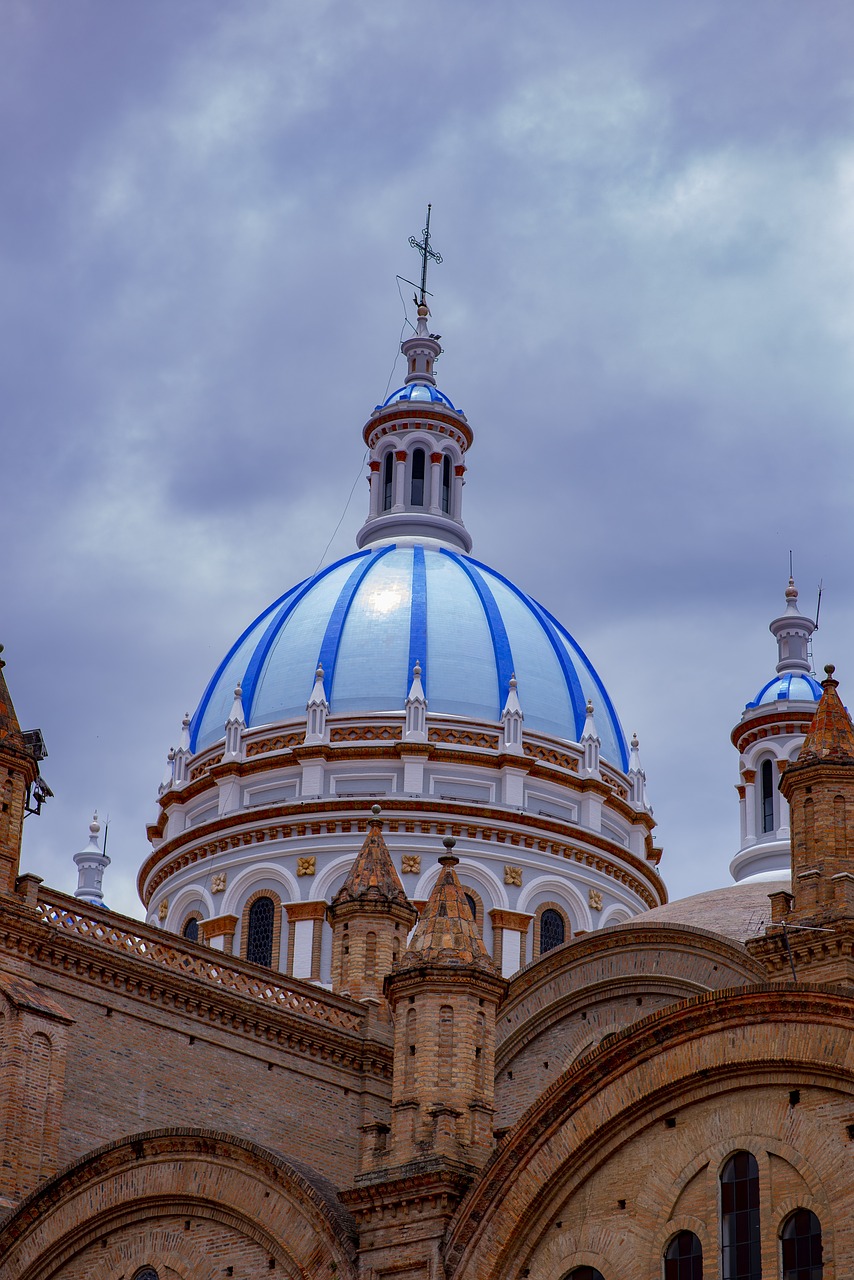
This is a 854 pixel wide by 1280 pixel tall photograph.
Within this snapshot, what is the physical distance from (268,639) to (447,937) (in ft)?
Result: 100

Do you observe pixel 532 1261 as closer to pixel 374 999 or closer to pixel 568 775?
pixel 374 999

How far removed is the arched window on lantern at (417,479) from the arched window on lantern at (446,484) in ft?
2.28

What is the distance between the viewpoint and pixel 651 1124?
81.7ft

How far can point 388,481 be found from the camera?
62750 mm

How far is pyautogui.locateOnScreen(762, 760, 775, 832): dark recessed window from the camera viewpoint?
48.5 meters

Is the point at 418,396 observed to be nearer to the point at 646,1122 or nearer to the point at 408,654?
the point at 408,654

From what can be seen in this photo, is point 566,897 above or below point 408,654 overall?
below

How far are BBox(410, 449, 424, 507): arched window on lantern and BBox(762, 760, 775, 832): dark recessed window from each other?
1662cm

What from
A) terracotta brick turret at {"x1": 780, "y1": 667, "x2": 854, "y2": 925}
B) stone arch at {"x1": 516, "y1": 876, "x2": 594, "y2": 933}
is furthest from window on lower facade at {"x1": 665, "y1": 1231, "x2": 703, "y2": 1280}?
stone arch at {"x1": 516, "y1": 876, "x2": 594, "y2": 933}

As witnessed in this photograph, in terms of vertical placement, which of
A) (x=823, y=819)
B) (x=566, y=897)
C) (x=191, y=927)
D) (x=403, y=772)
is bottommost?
(x=823, y=819)

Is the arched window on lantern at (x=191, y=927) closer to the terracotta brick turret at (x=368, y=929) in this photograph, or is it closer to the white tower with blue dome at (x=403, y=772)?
the white tower with blue dome at (x=403, y=772)

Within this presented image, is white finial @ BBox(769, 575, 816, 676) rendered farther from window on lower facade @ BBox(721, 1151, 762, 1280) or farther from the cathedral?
window on lower facade @ BBox(721, 1151, 762, 1280)

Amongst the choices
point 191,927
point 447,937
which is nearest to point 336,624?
point 191,927

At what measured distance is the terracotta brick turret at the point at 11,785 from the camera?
3294cm
